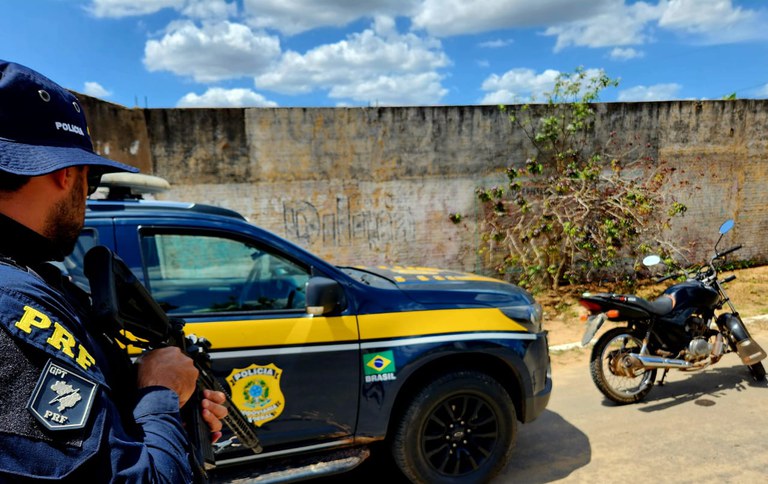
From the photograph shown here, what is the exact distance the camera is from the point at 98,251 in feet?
4.22

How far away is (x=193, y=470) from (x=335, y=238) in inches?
285

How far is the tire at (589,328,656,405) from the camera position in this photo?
4402mm

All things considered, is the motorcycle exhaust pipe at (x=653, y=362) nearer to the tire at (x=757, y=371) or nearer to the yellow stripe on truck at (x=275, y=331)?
the tire at (x=757, y=371)

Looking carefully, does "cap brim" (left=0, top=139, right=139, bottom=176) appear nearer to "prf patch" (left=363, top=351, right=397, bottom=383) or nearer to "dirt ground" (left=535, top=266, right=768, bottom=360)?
"prf patch" (left=363, top=351, right=397, bottom=383)

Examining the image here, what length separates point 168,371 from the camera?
1318 mm

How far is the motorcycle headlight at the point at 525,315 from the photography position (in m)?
3.30

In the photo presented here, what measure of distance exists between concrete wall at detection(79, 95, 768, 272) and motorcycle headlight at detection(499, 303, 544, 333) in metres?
5.41

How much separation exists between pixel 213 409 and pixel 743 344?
483 centimetres

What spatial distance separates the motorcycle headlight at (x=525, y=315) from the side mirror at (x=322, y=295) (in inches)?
44.6

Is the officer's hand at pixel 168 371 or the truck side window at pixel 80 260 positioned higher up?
the truck side window at pixel 80 260

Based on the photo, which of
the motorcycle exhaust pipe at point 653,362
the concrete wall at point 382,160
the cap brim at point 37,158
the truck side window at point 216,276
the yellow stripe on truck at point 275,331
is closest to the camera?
the cap brim at point 37,158

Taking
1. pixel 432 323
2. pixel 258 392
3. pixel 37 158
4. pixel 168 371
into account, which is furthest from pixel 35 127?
pixel 432 323

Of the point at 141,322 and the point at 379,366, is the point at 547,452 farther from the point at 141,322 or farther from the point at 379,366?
the point at 141,322

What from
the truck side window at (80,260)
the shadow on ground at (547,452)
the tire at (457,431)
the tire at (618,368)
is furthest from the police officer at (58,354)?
the tire at (618,368)
